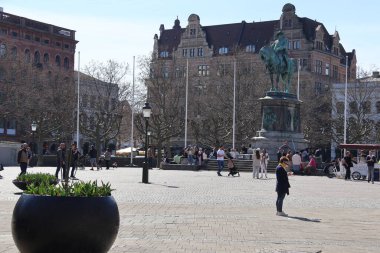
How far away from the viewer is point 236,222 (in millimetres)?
15812

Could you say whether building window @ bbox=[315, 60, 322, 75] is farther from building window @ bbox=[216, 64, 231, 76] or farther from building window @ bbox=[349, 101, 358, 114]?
building window @ bbox=[349, 101, 358, 114]

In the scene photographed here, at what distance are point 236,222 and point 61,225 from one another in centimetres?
736

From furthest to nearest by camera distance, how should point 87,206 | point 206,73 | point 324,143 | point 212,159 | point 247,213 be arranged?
point 206,73
point 324,143
point 212,159
point 247,213
point 87,206

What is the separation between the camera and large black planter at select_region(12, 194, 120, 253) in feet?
29.3

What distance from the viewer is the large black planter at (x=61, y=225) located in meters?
8.92

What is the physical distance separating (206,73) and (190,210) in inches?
3636

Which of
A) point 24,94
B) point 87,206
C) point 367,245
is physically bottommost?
point 367,245

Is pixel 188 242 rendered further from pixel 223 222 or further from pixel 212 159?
pixel 212 159

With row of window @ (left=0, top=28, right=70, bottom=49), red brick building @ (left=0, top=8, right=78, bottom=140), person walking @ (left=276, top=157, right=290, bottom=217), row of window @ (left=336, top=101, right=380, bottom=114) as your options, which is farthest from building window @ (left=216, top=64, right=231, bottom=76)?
person walking @ (left=276, top=157, right=290, bottom=217)

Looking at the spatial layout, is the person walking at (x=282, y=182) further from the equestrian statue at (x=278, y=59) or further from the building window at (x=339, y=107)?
the building window at (x=339, y=107)

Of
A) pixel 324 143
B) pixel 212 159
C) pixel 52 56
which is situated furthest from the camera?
pixel 52 56

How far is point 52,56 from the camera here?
332 ft

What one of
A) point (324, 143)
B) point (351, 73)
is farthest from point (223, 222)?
point (351, 73)

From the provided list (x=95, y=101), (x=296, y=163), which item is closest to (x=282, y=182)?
(x=296, y=163)
